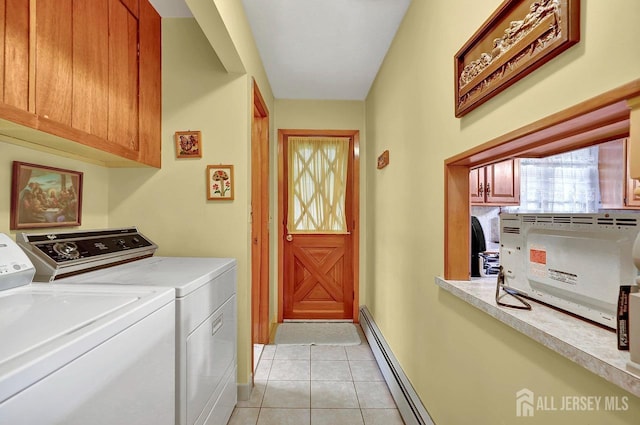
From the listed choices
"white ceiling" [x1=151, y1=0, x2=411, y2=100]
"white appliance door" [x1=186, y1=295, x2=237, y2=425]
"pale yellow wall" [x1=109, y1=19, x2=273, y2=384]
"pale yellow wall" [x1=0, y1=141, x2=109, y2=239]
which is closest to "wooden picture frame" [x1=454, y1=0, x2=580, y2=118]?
"white ceiling" [x1=151, y1=0, x2=411, y2=100]

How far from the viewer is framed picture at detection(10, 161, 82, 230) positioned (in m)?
1.35

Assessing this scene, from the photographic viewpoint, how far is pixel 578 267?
778 mm

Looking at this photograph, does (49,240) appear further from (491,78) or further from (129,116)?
(491,78)

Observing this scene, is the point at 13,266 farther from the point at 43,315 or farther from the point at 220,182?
the point at 220,182

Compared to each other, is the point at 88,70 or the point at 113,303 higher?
the point at 88,70

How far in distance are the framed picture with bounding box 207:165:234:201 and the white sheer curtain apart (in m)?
2.56

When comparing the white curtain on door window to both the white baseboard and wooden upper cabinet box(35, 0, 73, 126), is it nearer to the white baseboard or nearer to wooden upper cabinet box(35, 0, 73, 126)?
the white baseboard

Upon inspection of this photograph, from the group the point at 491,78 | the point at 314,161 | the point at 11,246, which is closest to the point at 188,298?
the point at 11,246

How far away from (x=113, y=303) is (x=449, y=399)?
143cm

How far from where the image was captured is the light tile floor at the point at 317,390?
6.11ft

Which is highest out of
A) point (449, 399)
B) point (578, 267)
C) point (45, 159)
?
point (45, 159)

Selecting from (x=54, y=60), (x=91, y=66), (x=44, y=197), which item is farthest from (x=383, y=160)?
(x=44, y=197)

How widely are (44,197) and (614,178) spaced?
13.2 ft

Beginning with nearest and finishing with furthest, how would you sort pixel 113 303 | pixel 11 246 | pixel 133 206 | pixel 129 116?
pixel 113 303 → pixel 11 246 → pixel 129 116 → pixel 133 206
